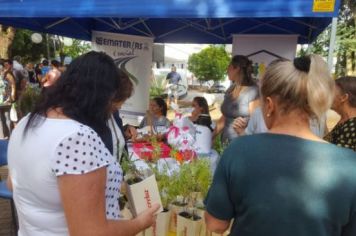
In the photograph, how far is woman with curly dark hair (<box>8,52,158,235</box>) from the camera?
40.2 inches

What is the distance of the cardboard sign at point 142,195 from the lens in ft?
5.27

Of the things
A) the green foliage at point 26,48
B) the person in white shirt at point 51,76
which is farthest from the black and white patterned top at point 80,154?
the green foliage at point 26,48

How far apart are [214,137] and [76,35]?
3500mm

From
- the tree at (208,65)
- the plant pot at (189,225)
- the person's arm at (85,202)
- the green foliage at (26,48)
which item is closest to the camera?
the person's arm at (85,202)

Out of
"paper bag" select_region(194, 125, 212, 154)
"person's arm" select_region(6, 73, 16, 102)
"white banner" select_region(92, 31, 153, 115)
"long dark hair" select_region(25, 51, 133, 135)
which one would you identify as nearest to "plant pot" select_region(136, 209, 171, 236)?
"long dark hair" select_region(25, 51, 133, 135)

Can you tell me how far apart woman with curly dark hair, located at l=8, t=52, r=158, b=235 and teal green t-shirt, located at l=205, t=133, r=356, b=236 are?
41 cm

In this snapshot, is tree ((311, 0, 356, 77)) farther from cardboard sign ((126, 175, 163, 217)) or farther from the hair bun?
the hair bun

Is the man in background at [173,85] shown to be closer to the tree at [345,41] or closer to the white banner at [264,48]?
the tree at [345,41]

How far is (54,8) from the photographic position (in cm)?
345

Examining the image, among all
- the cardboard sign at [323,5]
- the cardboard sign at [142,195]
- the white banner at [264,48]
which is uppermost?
the cardboard sign at [323,5]

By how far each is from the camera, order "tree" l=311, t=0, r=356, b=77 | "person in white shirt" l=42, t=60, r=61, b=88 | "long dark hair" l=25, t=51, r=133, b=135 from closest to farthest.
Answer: "long dark hair" l=25, t=51, r=133, b=135 → "person in white shirt" l=42, t=60, r=61, b=88 → "tree" l=311, t=0, r=356, b=77

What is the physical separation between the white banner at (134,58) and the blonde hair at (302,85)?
4.32 meters

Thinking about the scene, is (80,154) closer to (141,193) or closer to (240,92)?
(141,193)

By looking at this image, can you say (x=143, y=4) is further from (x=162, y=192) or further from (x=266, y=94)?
(x=266, y=94)
